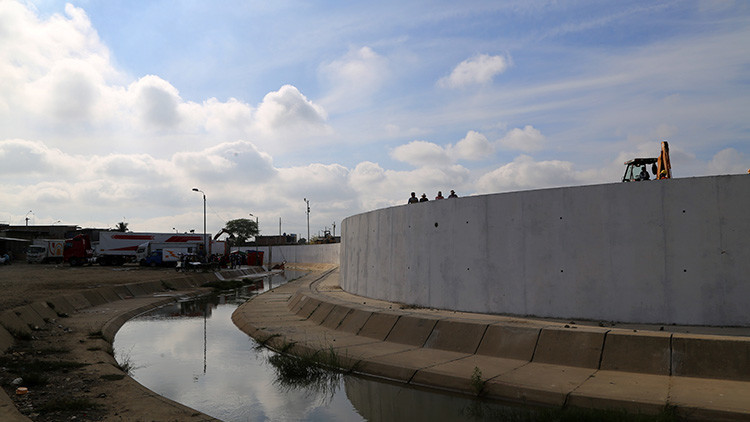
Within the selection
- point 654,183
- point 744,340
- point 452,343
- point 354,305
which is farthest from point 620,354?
point 354,305

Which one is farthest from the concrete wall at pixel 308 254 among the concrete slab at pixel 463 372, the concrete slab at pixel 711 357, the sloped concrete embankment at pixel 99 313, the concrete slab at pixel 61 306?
the concrete slab at pixel 711 357

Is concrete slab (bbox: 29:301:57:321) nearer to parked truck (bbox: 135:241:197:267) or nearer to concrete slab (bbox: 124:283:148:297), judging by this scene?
concrete slab (bbox: 124:283:148:297)

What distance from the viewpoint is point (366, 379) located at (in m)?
8.85

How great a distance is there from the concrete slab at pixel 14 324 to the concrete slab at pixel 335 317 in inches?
271

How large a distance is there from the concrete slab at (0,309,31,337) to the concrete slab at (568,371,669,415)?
11.4 m

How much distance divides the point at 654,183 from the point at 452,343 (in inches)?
192

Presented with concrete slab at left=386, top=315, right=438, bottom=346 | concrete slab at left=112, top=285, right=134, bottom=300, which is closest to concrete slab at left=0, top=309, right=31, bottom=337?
concrete slab at left=386, top=315, right=438, bottom=346

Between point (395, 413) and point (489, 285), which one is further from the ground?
point (489, 285)

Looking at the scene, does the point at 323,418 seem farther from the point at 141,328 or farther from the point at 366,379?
the point at 141,328

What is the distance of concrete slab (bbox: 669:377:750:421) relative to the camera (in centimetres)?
576

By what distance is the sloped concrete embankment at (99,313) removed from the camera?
6.89 m

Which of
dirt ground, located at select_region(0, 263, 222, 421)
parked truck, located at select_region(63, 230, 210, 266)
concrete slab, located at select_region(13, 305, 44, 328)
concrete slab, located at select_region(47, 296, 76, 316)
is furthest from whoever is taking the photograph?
parked truck, located at select_region(63, 230, 210, 266)

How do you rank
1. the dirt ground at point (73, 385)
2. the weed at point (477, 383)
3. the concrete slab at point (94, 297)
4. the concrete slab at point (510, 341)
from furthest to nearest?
the concrete slab at point (94, 297) → the concrete slab at point (510, 341) → the weed at point (477, 383) → the dirt ground at point (73, 385)

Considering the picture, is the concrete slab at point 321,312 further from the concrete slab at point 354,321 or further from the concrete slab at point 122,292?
the concrete slab at point 122,292
